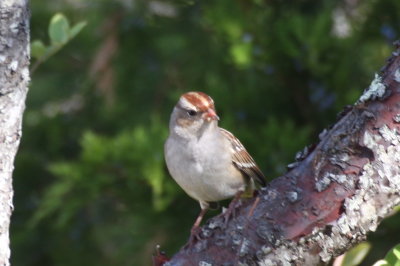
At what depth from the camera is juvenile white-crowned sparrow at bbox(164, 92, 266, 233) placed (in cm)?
336

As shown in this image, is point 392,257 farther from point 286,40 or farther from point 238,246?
point 286,40

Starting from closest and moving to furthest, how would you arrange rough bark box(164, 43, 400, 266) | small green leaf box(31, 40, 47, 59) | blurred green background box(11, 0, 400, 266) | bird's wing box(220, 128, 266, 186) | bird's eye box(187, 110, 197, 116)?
rough bark box(164, 43, 400, 266)
small green leaf box(31, 40, 47, 59)
bird's wing box(220, 128, 266, 186)
bird's eye box(187, 110, 197, 116)
blurred green background box(11, 0, 400, 266)

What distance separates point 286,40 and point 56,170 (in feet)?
4.86

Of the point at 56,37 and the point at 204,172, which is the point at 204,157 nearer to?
the point at 204,172

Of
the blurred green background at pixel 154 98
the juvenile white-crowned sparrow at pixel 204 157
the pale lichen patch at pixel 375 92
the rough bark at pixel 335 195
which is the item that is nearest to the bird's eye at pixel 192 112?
the juvenile white-crowned sparrow at pixel 204 157

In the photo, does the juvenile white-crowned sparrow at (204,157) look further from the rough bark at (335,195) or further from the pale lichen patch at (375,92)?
the pale lichen patch at (375,92)

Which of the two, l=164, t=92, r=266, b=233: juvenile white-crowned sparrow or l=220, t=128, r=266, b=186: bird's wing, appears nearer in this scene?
l=164, t=92, r=266, b=233: juvenile white-crowned sparrow

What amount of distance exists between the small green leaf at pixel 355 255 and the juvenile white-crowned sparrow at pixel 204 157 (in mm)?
1155

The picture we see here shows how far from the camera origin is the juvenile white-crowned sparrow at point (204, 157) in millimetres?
3357

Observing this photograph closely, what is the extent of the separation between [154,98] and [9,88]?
288 centimetres

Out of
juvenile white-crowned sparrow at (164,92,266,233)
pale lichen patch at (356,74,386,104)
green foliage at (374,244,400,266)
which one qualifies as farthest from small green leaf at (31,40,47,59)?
green foliage at (374,244,400,266)

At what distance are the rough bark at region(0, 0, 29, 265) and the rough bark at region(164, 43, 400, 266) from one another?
0.62m

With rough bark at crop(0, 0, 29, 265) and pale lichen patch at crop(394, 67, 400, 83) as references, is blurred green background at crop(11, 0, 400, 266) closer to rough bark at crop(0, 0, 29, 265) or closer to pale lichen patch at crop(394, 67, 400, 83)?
rough bark at crop(0, 0, 29, 265)

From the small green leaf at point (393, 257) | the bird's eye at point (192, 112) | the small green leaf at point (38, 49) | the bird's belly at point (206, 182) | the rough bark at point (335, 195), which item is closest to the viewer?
the small green leaf at point (393, 257)
